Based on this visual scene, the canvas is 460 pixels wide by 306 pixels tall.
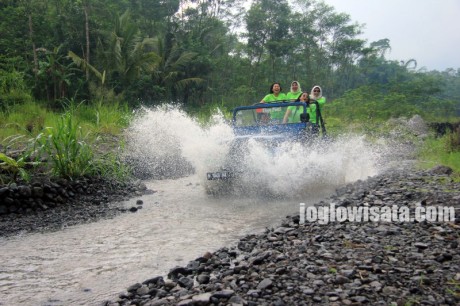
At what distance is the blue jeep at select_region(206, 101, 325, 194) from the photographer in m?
6.65

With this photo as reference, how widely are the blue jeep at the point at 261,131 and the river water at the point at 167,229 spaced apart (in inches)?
8.6

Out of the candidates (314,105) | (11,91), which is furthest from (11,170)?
(11,91)

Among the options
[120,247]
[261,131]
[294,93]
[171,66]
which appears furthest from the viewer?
[171,66]

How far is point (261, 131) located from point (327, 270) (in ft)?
16.0

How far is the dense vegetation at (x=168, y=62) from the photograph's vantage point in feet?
57.8

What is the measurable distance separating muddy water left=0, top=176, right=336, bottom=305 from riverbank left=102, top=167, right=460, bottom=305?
395mm

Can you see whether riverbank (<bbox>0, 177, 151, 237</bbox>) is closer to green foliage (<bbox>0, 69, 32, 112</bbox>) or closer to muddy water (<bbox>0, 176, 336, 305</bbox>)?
muddy water (<bbox>0, 176, 336, 305</bbox>)

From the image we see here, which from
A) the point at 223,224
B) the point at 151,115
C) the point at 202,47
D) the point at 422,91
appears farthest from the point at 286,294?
the point at 422,91

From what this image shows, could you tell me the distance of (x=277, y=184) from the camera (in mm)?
6703

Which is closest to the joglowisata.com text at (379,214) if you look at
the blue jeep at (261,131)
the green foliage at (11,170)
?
the blue jeep at (261,131)

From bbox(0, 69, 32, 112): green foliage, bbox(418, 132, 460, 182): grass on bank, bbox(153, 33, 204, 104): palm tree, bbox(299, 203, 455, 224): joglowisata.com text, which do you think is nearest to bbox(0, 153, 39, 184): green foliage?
bbox(299, 203, 455, 224): joglowisata.com text

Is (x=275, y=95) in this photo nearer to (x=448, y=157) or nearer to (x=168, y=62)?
(x=448, y=157)

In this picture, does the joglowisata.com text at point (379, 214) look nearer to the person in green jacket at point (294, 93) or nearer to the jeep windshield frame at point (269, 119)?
the jeep windshield frame at point (269, 119)

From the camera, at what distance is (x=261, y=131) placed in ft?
25.0
